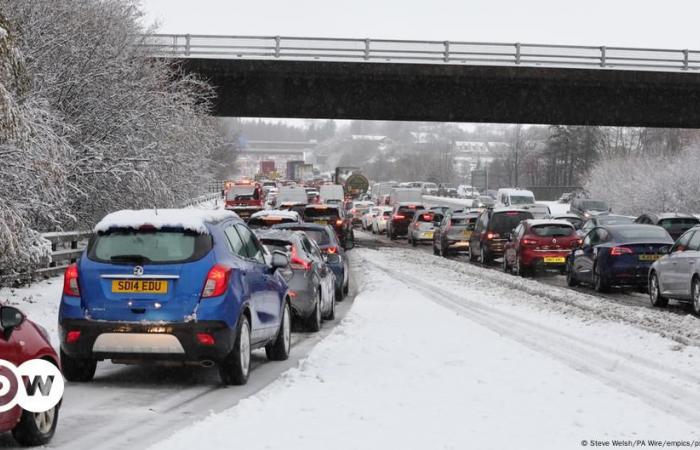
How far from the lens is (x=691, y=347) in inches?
511

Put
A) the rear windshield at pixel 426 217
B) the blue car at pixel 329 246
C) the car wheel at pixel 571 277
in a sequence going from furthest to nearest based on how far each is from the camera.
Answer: the rear windshield at pixel 426 217, the car wheel at pixel 571 277, the blue car at pixel 329 246

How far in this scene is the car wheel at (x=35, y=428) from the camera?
722 cm

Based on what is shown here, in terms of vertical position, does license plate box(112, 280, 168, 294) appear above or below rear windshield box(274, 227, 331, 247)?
above

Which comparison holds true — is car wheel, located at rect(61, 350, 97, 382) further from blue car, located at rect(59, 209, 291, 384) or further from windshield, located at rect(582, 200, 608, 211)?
windshield, located at rect(582, 200, 608, 211)

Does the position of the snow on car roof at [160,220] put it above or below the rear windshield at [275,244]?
above

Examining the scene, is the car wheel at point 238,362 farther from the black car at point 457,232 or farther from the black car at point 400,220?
the black car at point 400,220

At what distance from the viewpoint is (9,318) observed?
6.86 m

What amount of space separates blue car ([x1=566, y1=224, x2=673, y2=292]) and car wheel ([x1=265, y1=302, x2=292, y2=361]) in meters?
12.1

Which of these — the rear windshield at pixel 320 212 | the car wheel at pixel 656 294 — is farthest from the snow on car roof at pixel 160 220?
the rear windshield at pixel 320 212

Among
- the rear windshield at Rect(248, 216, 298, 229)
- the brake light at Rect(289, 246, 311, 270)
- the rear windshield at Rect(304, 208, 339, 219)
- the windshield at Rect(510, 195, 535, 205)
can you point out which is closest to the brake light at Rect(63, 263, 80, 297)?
the brake light at Rect(289, 246, 311, 270)

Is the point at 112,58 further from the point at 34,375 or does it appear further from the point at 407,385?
the point at 34,375

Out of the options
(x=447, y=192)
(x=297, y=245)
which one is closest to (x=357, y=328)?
(x=297, y=245)

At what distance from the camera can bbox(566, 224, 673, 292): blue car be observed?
22.8m

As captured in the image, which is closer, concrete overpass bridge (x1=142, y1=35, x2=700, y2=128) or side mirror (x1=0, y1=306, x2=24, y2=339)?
side mirror (x1=0, y1=306, x2=24, y2=339)
